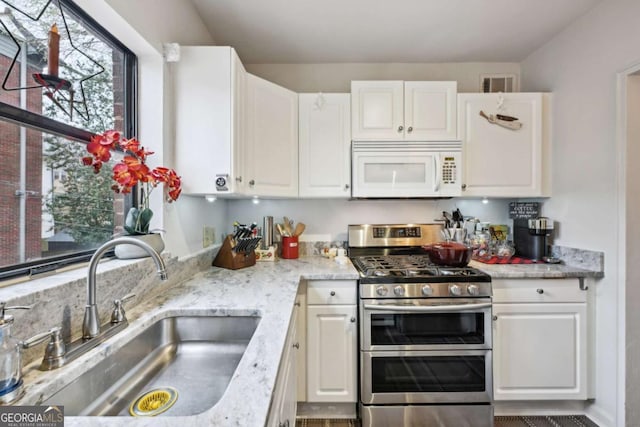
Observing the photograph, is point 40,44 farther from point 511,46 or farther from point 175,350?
point 511,46

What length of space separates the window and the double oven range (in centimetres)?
143

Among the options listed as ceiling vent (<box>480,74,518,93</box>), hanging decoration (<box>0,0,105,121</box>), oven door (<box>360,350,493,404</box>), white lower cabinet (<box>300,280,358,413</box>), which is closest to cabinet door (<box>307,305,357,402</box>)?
white lower cabinet (<box>300,280,358,413</box>)

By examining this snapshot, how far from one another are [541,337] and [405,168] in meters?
1.41

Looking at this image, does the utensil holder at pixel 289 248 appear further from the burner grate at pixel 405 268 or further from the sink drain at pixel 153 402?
the sink drain at pixel 153 402

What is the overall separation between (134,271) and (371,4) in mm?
1961

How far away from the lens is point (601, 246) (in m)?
1.72

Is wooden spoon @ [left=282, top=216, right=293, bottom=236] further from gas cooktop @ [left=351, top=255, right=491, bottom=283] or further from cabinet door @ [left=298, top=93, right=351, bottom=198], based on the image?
gas cooktop @ [left=351, top=255, right=491, bottom=283]

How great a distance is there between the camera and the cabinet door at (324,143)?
6.82 ft

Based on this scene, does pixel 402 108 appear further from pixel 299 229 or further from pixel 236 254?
pixel 236 254

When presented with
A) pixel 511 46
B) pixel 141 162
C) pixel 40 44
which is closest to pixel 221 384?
pixel 141 162

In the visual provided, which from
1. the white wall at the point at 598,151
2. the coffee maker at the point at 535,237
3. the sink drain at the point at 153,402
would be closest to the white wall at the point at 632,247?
the white wall at the point at 598,151

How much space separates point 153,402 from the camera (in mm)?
804

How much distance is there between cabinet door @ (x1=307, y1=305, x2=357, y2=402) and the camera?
1728 mm

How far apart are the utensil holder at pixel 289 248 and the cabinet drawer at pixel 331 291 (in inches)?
20.1
